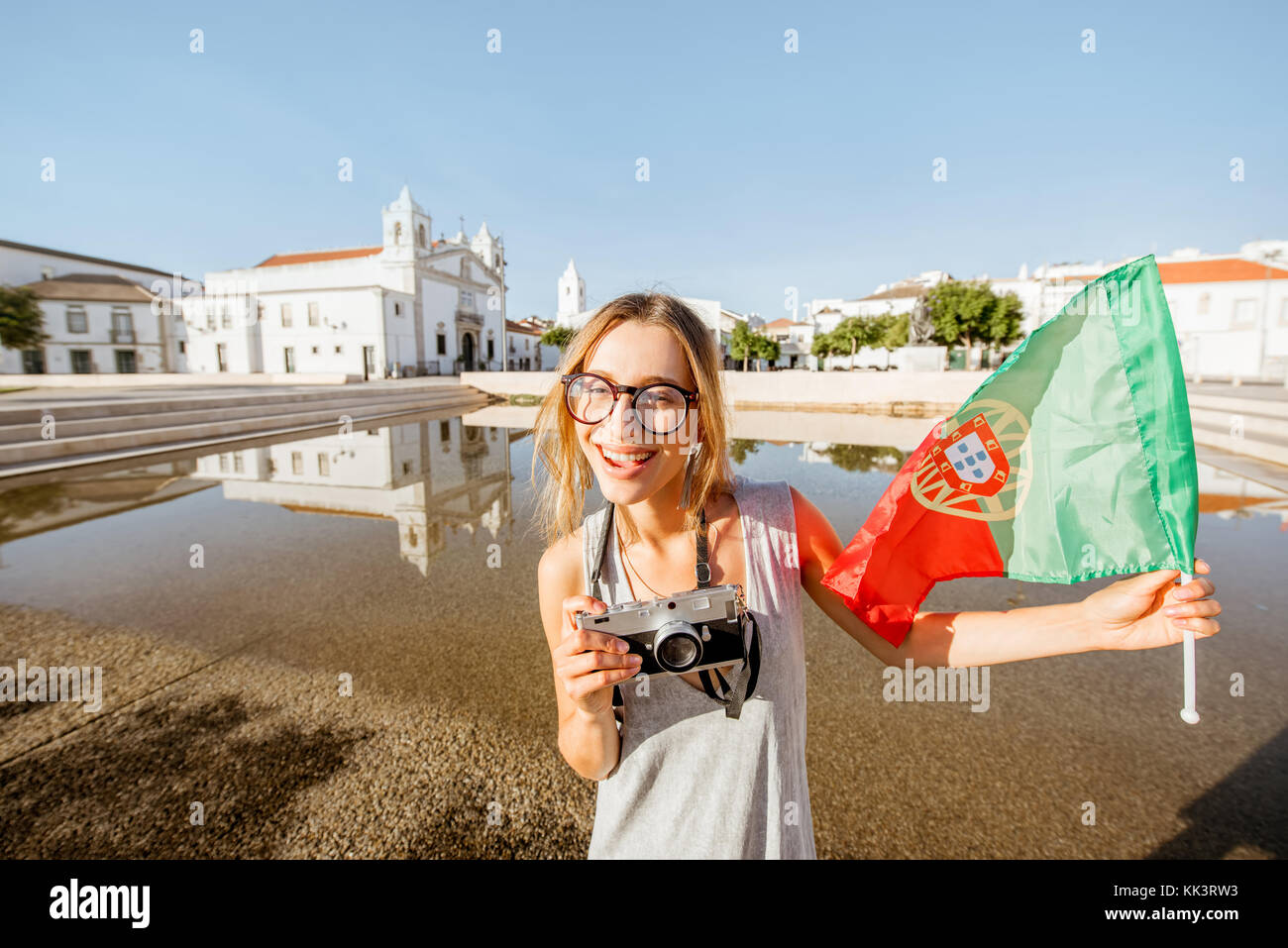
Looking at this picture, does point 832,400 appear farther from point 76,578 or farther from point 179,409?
point 76,578

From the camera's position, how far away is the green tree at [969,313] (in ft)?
115

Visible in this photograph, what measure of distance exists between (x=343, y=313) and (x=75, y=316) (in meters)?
22.5

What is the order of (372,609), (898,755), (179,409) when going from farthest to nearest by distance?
(179,409), (372,609), (898,755)

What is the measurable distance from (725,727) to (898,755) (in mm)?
2261

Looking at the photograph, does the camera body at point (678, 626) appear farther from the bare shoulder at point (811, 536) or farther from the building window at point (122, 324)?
the building window at point (122, 324)

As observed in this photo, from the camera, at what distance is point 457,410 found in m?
25.9

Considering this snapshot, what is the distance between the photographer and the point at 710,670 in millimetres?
1203

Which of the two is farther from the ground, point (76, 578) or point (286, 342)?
point (286, 342)

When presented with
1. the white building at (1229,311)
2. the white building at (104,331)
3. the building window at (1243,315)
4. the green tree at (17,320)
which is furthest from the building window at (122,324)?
the building window at (1243,315)

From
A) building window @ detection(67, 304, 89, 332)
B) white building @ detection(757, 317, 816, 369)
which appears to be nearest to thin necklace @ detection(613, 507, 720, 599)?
building window @ detection(67, 304, 89, 332)

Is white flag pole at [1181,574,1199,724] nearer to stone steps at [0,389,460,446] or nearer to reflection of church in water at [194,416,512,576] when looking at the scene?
reflection of church in water at [194,416,512,576]

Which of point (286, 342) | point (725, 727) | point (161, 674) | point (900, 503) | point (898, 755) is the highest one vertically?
point (286, 342)
